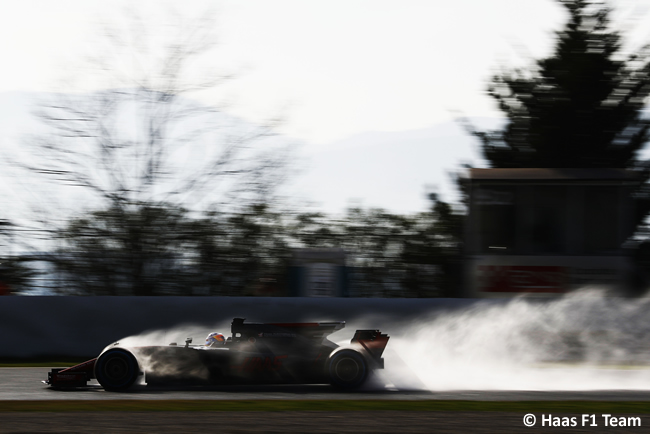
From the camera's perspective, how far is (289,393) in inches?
324

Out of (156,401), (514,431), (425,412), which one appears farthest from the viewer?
(156,401)

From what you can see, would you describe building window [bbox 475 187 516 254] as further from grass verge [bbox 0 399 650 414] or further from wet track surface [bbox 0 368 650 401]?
grass verge [bbox 0 399 650 414]

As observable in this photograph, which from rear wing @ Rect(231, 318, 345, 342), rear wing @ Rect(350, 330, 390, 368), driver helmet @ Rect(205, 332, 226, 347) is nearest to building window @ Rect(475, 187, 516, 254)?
rear wing @ Rect(350, 330, 390, 368)

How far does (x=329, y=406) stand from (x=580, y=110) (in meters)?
14.7

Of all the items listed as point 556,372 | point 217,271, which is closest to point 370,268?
point 217,271

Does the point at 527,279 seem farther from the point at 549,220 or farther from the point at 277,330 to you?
A: the point at 277,330

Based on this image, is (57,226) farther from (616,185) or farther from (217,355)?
(616,185)

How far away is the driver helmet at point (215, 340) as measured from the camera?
8.30m

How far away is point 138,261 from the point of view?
14664mm

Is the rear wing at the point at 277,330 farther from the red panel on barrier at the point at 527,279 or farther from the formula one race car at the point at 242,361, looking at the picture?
the red panel on barrier at the point at 527,279

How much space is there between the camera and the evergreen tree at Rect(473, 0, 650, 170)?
1936 centimetres

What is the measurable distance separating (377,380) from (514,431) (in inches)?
125

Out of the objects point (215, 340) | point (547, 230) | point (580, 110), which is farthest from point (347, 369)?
point (580, 110)

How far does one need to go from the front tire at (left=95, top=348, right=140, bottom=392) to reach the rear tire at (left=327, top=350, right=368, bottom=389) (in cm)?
219
